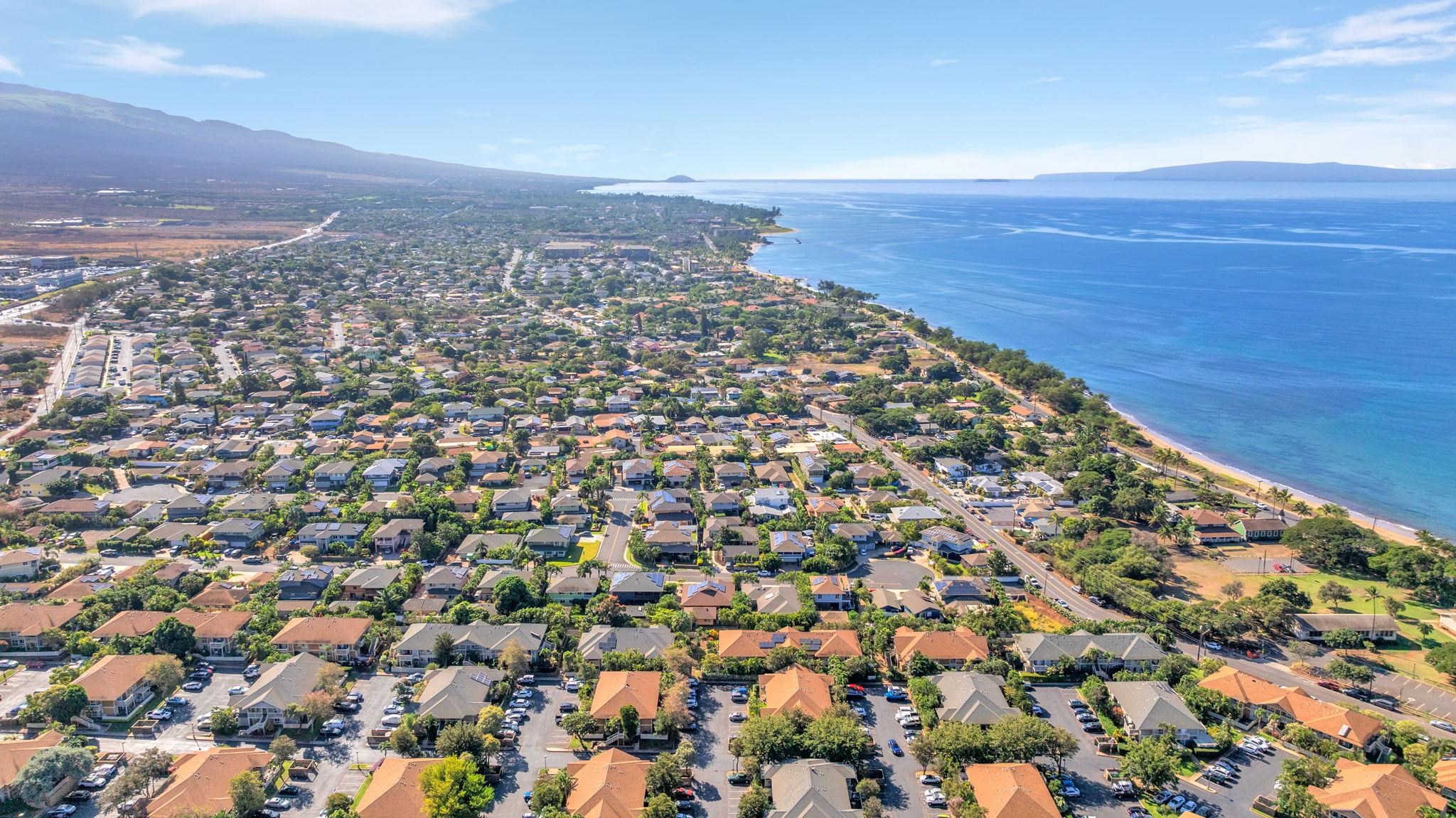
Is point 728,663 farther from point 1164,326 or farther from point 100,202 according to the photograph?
point 100,202

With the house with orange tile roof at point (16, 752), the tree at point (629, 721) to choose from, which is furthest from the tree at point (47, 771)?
the tree at point (629, 721)

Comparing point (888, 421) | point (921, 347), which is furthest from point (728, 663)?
point (921, 347)

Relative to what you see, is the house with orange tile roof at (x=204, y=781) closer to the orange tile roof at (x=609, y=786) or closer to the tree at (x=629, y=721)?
the orange tile roof at (x=609, y=786)

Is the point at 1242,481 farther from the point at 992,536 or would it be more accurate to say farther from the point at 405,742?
the point at 405,742

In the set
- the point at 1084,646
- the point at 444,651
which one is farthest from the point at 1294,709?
the point at 444,651

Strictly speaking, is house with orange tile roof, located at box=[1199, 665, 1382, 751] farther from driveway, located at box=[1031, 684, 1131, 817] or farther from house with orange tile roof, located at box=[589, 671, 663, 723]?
house with orange tile roof, located at box=[589, 671, 663, 723]

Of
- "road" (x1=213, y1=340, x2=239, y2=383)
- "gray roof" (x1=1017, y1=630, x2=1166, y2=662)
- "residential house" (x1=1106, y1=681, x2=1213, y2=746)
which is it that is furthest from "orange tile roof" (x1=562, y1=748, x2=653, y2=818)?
"road" (x1=213, y1=340, x2=239, y2=383)
